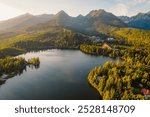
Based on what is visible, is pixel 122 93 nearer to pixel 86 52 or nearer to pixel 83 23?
pixel 86 52

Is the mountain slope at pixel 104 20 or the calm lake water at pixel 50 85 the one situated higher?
the mountain slope at pixel 104 20

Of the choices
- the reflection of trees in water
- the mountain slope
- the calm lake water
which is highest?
the mountain slope

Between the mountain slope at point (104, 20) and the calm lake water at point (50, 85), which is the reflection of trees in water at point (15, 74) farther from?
the mountain slope at point (104, 20)

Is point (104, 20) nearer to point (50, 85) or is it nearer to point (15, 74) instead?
point (15, 74)

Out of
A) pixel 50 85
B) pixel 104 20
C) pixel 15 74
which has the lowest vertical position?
pixel 50 85

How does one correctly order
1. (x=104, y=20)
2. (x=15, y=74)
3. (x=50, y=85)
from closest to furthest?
(x=50, y=85) < (x=15, y=74) < (x=104, y=20)

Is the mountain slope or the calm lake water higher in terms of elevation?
the mountain slope

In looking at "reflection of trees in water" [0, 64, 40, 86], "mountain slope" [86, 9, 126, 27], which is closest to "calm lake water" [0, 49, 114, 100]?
"reflection of trees in water" [0, 64, 40, 86]

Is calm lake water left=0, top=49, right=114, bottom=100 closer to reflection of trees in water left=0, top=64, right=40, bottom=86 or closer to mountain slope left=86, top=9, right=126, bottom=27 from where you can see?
reflection of trees in water left=0, top=64, right=40, bottom=86

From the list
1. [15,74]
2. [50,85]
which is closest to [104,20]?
[15,74]

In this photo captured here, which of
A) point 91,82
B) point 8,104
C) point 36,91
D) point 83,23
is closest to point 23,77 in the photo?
point 36,91

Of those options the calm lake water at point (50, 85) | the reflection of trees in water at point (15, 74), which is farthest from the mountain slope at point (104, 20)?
the calm lake water at point (50, 85)
